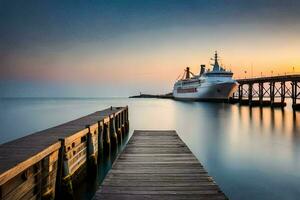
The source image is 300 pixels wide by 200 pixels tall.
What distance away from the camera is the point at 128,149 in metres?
13.1

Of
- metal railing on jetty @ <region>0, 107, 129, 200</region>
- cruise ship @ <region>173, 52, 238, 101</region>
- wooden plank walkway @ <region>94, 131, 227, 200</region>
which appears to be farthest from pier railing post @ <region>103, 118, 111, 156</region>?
cruise ship @ <region>173, 52, 238, 101</region>

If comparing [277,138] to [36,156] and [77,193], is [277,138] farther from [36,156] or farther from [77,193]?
[36,156]

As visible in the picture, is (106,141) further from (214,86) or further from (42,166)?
(214,86)

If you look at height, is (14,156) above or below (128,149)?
above

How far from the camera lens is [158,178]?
8469 mm

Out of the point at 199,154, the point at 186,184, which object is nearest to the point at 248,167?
the point at 199,154

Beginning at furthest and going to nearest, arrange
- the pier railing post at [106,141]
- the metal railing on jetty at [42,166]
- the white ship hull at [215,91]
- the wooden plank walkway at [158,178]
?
the white ship hull at [215,91], the pier railing post at [106,141], the wooden plank walkway at [158,178], the metal railing on jetty at [42,166]

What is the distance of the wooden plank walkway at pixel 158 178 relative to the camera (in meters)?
7.11

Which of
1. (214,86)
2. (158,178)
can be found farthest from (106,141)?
(214,86)

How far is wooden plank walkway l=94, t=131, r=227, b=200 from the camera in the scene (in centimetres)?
711

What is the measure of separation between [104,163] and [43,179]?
8.44m

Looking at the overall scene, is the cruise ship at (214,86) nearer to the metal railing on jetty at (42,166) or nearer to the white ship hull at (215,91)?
the white ship hull at (215,91)

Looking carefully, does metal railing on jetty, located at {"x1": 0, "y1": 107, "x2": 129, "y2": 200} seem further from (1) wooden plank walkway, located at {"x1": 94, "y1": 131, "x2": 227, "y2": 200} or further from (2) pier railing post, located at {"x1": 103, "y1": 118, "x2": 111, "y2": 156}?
(2) pier railing post, located at {"x1": 103, "y1": 118, "x2": 111, "y2": 156}

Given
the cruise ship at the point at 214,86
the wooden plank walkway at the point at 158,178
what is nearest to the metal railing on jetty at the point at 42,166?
the wooden plank walkway at the point at 158,178
